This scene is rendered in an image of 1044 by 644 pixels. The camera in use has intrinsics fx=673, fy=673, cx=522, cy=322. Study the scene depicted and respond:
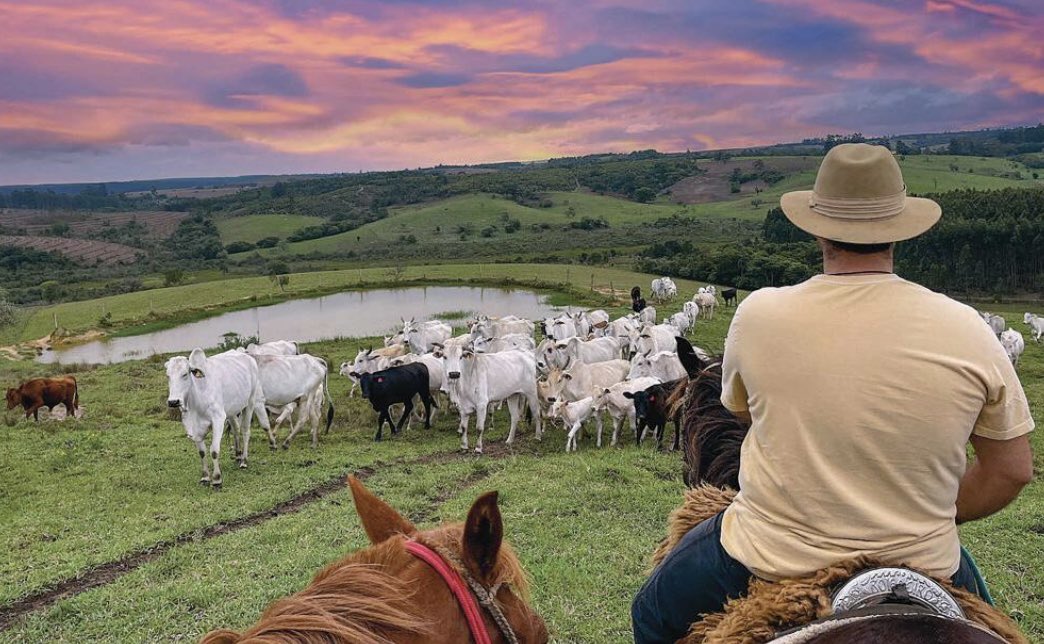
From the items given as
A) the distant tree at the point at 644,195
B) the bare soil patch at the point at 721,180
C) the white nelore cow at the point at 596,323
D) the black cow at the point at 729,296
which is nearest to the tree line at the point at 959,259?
the black cow at the point at 729,296

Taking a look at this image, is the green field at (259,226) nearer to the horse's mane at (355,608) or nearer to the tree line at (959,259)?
the tree line at (959,259)

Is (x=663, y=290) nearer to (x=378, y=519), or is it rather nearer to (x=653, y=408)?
(x=653, y=408)

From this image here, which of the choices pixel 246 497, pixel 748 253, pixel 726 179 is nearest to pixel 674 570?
pixel 246 497

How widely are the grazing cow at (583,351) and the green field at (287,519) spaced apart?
337 cm

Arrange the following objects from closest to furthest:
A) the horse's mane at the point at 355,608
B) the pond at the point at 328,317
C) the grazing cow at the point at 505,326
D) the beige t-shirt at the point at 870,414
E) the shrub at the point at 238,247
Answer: the horse's mane at the point at 355,608 → the beige t-shirt at the point at 870,414 → the grazing cow at the point at 505,326 → the pond at the point at 328,317 → the shrub at the point at 238,247

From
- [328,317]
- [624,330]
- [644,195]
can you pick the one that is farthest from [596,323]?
[644,195]

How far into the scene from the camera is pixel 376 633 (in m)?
1.64

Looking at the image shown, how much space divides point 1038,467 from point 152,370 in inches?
929

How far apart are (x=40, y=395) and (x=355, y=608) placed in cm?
1781

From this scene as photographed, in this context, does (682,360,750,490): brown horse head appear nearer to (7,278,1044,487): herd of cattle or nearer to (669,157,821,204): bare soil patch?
(7,278,1044,487): herd of cattle

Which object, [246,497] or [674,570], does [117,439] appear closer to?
[246,497]

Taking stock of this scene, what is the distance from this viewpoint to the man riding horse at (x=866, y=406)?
1.83 m

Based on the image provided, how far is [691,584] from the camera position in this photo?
239 cm

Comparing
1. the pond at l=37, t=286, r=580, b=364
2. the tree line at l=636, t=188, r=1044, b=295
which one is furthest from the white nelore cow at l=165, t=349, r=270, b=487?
the tree line at l=636, t=188, r=1044, b=295
